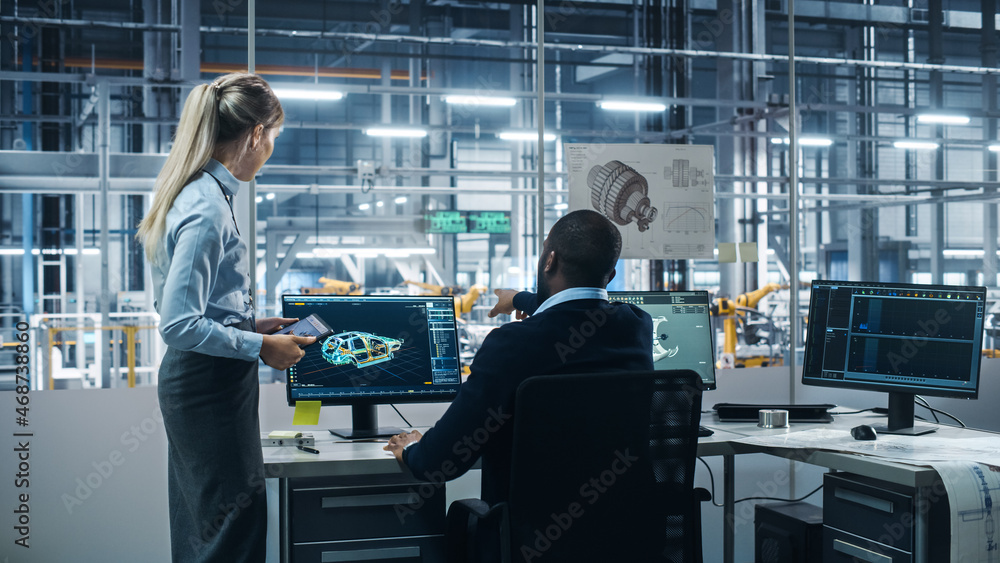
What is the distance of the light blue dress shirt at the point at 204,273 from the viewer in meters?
1.53

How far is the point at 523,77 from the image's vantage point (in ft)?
43.3

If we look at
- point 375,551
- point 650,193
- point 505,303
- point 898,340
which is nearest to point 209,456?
point 375,551

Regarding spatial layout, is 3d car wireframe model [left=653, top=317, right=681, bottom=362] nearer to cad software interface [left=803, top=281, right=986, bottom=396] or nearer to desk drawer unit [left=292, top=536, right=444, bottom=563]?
cad software interface [left=803, top=281, right=986, bottom=396]

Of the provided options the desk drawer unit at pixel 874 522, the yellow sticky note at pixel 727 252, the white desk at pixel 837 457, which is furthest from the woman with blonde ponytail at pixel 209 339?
the yellow sticky note at pixel 727 252

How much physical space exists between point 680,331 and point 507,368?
1.25 metres

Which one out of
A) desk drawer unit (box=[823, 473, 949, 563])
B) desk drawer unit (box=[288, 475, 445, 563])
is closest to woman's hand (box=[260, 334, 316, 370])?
desk drawer unit (box=[288, 475, 445, 563])

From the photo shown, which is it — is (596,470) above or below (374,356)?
below

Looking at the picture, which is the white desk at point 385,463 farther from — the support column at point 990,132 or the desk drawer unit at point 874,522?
the support column at point 990,132

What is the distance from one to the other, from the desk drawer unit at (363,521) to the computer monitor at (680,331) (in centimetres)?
97

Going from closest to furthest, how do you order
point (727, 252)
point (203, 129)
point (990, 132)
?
point (203, 129)
point (727, 252)
point (990, 132)

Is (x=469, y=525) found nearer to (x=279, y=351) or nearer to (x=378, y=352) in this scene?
(x=279, y=351)

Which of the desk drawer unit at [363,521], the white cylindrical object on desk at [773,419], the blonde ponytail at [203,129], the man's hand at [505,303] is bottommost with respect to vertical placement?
the desk drawer unit at [363,521]

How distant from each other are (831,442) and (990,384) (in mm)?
1986

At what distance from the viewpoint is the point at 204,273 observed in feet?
5.11
